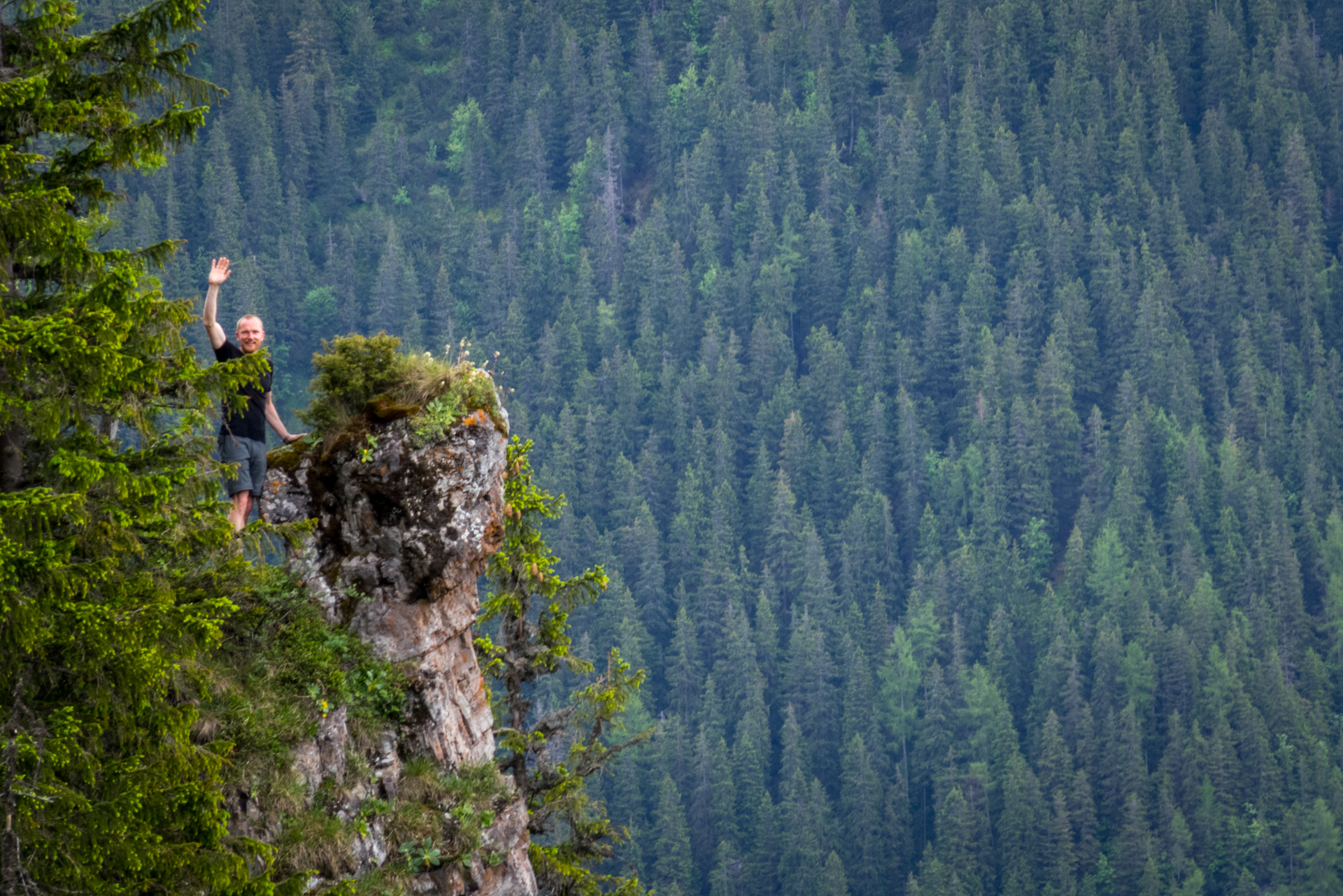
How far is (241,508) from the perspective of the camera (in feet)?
49.4

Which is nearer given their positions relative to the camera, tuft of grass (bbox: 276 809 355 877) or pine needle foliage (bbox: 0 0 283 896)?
pine needle foliage (bbox: 0 0 283 896)

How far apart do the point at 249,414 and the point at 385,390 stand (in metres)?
1.55

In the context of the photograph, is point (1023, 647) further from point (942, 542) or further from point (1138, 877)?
point (1138, 877)

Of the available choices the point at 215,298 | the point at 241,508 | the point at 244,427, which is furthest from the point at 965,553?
the point at 215,298

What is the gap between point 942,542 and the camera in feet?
537

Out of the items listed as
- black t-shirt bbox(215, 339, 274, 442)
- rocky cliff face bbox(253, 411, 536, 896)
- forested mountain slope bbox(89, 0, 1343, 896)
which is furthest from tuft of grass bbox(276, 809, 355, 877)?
forested mountain slope bbox(89, 0, 1343, 896)

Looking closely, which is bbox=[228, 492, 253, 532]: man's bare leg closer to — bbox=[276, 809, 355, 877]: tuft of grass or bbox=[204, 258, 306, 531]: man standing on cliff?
bbox=[204, 258, 306, 531]: man standing on cliff

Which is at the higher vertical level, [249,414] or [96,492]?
[249,414]

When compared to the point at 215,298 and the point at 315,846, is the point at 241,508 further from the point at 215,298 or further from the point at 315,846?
the point at 315,846

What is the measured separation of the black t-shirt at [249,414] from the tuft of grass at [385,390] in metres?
0.63

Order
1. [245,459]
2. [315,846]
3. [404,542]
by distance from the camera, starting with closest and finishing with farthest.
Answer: [315,846] < [245,459] < [404,542]

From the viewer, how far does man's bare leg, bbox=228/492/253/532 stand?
14852 mm

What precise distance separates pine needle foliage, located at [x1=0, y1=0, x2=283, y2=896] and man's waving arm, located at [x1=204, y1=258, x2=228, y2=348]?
1835 mm

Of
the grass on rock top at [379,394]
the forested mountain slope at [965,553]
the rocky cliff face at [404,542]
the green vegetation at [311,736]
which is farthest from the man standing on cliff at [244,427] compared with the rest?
the forested mountain slope at [965,553]
